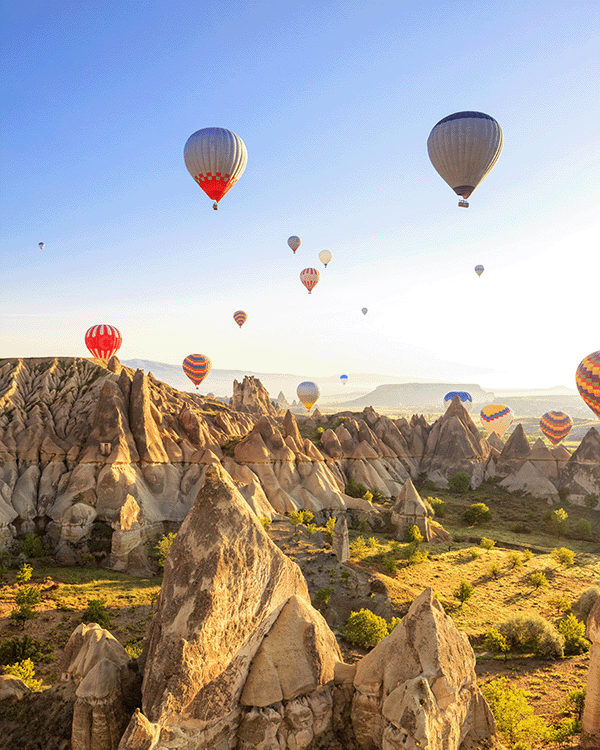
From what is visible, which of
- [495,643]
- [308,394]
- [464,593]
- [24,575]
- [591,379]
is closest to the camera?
[495,643]

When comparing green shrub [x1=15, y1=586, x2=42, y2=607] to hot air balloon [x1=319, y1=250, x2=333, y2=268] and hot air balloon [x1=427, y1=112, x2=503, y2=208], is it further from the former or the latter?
hot air balloon [x1=319, y1=250, x2=333, y2=268]

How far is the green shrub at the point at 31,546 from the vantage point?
46.1 metres

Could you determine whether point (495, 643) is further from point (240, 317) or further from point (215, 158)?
point (240, 317)

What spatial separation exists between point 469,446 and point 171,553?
86781mm

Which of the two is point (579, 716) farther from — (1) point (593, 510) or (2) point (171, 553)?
(1) point (593, 510)

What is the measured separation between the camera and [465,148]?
4609cm

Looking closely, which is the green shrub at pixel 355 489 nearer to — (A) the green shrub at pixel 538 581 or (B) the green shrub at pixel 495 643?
(A) the green shrub at pixel 538 581

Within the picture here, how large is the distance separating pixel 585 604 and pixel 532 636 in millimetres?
9111

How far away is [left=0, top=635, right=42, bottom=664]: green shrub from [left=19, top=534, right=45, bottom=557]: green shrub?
17.7 metres

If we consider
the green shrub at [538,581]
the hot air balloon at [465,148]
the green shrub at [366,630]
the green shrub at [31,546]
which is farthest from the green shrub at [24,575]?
the hot air balloon at [465,148]

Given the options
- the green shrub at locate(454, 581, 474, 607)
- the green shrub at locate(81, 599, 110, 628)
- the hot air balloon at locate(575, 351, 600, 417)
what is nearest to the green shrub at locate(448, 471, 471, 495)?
the hot air balloon at locate(575, 351, 600, 417)

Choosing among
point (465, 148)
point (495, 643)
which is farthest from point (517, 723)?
point (465, 148)

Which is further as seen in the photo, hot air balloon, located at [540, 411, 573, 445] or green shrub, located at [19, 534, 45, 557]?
hot air balloon, located at [540, 411, 573, 445]

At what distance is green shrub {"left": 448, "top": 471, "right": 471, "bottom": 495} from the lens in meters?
86.4
